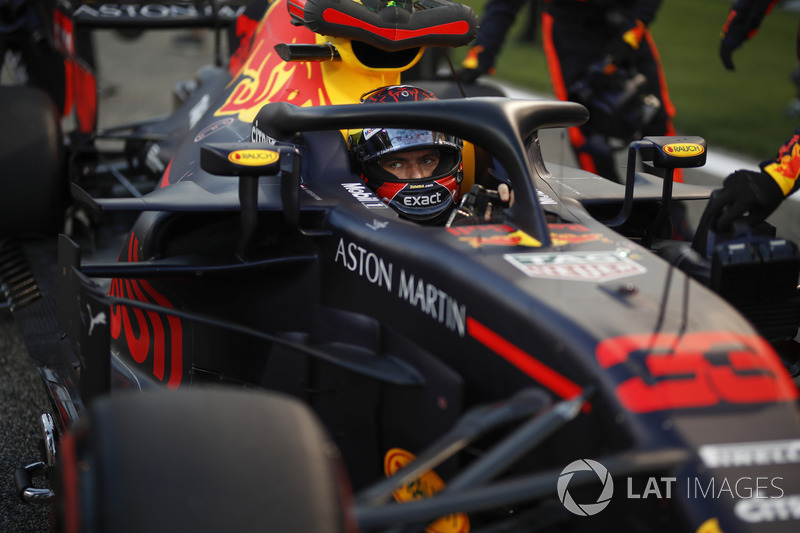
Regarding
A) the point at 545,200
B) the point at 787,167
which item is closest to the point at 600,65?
the point at 787,167

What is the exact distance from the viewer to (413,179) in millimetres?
2869

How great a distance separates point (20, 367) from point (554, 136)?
3844 mm

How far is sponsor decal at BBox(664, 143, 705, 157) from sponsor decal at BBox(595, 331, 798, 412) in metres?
1.11

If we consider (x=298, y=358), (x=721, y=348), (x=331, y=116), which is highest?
(x=331, y=116)

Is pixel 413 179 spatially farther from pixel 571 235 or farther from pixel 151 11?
pixel 151 11

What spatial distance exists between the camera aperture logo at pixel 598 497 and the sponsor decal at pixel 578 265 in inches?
16.7

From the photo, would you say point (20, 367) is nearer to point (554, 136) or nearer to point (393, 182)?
point (393, 182)

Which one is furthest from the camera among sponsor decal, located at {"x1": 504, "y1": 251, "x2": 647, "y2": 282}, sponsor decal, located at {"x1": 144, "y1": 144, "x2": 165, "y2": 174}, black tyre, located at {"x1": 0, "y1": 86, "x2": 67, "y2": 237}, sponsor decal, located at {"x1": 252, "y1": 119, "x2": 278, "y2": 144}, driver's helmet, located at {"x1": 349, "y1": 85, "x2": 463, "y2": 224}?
sponsor decal, located at {"x1": 144, "y1": 144, "x2": 165, "y2": 174}

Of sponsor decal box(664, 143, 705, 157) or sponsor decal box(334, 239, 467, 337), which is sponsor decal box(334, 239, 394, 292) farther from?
sponsor decal box(664, 143, 705, 157)

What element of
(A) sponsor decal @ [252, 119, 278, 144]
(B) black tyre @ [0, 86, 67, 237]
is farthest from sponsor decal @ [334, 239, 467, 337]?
(B) black tyre @ [0, 86, 67, 237]

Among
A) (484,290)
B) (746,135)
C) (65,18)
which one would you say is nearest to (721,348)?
(484,290)

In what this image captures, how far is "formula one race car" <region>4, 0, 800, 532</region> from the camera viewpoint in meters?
1.57

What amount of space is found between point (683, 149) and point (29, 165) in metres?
2.54

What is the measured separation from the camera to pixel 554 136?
6480mm
